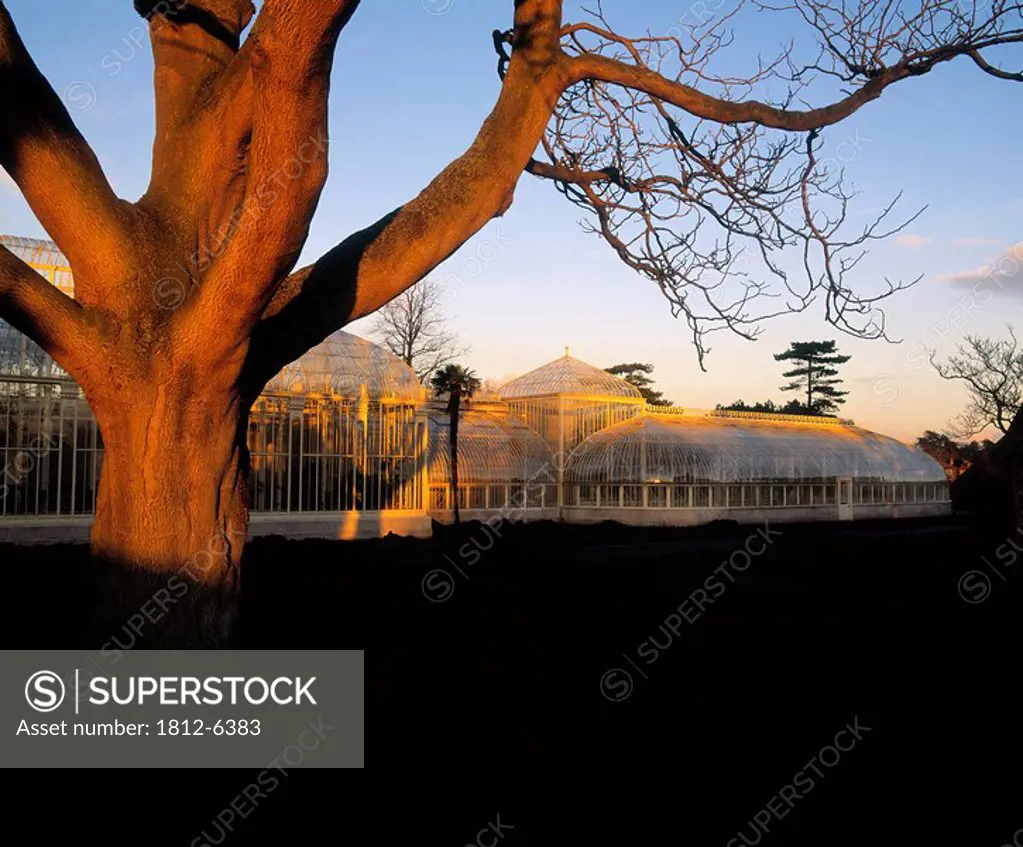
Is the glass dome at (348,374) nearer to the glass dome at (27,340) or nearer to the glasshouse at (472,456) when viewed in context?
the glasshouse at (472,456)

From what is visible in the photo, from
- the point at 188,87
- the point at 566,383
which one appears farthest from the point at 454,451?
the point at 188,87

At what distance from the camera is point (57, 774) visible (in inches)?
224

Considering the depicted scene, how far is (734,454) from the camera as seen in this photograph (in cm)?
3744

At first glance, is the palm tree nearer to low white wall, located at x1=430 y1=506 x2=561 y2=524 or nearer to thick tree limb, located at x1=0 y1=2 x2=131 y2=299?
low white wall, located at x1=430 y1=506 x2=561 y2=524

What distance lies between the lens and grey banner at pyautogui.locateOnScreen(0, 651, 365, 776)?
5332 millimetres

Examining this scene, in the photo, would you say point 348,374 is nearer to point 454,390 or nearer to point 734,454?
point 454,390

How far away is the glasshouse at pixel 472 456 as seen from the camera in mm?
21812

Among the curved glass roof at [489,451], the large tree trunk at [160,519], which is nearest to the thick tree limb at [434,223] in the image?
the large tree trunk at [160,519]

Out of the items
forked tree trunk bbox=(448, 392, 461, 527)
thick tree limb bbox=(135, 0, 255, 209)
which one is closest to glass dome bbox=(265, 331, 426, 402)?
forked tree trunk bbox=(448, 392, 461, 527)

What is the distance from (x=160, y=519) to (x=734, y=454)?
33915 mm

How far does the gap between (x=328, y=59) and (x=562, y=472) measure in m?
32.8

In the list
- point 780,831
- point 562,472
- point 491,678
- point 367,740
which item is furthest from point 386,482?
point 780,831

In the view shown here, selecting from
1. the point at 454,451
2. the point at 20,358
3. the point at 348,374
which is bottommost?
the point at 454,451

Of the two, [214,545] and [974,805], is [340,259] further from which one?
[974,805]
